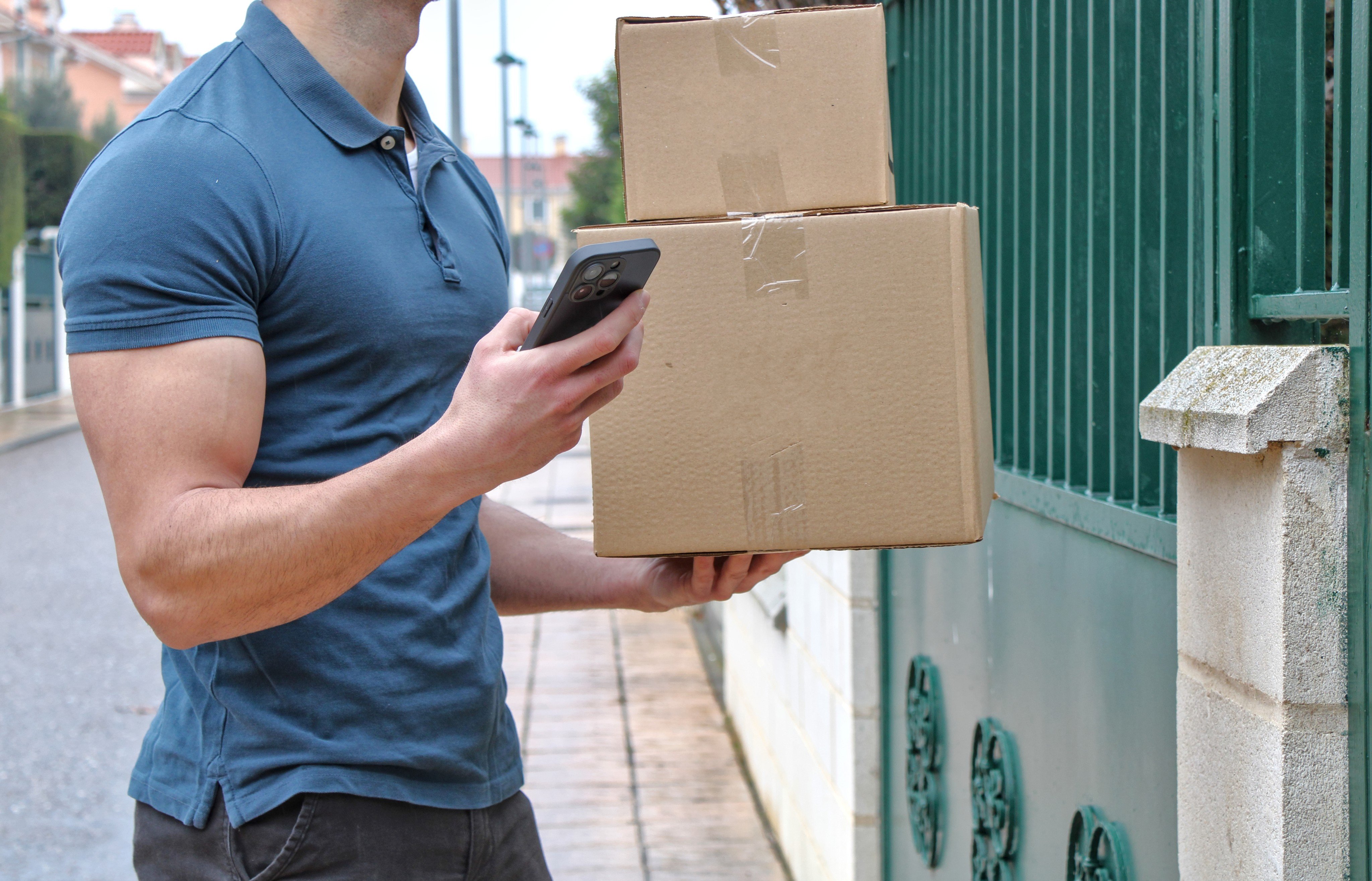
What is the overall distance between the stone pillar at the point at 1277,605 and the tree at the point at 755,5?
188 cm

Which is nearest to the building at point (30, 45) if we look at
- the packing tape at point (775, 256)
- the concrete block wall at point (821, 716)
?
the concrete block wall at point (821, 716)

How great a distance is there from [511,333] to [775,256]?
0.29 metres

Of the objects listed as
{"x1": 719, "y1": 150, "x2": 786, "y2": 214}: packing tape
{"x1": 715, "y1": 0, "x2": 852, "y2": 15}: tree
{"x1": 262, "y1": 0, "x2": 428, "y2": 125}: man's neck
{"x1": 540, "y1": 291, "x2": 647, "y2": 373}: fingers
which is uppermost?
{"x1": 715, "y1": 0, "x2": 852, "y2": 15}: tree

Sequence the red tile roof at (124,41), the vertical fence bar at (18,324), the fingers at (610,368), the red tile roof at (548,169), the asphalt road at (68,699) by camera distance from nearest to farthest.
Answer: the fingers at (610,368), the asphalt road at (68,699), the vertical fence bar at (18,324), the red tile roof at (124,41), the red tile roof at (548,169)

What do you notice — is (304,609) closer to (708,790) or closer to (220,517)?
(220,517)

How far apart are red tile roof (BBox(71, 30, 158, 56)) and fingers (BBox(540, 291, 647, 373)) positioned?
5480cm

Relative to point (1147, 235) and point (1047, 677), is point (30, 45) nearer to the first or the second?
point (1047, 677)

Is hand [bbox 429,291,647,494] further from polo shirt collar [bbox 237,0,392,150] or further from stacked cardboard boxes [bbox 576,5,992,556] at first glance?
polo shirt collar [bbox 237,0,392,150]

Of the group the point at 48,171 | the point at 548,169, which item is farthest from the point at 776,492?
the point at 548,169

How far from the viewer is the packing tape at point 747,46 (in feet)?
4.66

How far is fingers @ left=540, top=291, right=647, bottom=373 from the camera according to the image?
3.84 ft

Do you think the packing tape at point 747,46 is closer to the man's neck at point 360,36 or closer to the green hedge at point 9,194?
the man's neck at point 360,36

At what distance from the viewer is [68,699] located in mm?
6234

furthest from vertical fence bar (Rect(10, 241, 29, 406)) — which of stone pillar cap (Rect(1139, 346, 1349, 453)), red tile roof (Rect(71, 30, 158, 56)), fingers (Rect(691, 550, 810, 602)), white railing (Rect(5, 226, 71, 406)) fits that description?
red tile roof (Rect(71, 30, 158, 56))
